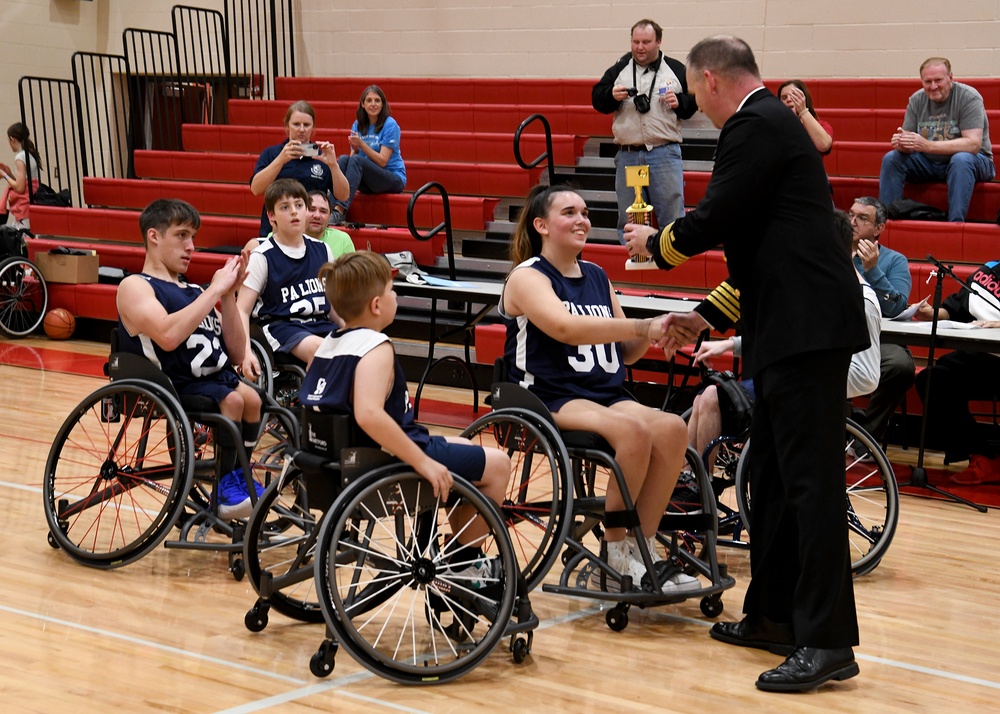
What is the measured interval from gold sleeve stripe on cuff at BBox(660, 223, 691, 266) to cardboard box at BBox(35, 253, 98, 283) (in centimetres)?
566

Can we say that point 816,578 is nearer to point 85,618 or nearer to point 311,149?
point 85,618

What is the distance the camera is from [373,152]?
6871mm

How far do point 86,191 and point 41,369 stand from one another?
2.43 m

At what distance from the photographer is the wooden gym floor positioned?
2439 millimetres

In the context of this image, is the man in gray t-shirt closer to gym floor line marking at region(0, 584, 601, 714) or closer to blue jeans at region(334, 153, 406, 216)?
blue jeans at region(334, 153, 406, 216)

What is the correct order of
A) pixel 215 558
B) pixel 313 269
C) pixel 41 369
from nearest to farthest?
pixel 215 558 → pixel 313 269 → pixel 41 369

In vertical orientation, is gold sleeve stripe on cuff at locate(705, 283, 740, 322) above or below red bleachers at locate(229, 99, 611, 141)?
below

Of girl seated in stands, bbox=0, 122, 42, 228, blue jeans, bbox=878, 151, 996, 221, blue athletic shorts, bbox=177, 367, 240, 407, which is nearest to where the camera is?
blue athletic shorts, bbox=177, 367, 240, 407

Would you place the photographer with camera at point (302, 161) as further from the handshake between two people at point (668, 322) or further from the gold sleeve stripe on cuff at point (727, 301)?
the gold sleeve stripe on cuff at point (727, 301)

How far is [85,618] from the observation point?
9.45 feet

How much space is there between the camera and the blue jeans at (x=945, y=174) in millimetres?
5734

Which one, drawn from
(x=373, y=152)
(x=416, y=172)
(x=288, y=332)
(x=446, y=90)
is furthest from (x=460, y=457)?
(x=446, y=90)

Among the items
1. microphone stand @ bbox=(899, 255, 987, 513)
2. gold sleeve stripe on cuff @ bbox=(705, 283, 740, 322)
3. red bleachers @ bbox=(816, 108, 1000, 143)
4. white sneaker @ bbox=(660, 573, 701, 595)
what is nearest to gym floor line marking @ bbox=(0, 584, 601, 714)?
white sneaker @ bbox=(660, 573, 701, 595)

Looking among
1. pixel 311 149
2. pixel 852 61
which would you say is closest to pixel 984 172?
pixel 852 61
